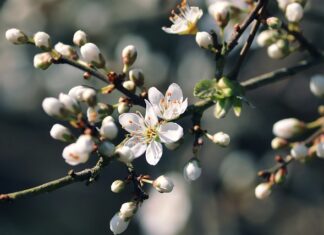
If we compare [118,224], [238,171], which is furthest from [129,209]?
[238,171]

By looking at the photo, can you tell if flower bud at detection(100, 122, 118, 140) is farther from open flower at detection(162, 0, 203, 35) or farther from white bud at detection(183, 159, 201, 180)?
open flower at detection(162, 0, 203, 35)

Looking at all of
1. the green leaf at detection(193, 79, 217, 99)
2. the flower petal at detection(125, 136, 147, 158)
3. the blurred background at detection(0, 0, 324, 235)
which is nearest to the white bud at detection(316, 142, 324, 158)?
the green leaf at detection(193, 79, 217, 99)

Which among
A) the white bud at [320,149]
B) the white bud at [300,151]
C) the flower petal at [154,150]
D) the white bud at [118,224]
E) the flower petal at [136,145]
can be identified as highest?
the flower petal at [136,145]

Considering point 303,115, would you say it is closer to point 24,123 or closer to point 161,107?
point 24,123

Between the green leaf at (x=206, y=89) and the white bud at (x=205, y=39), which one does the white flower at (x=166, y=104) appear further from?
the white bud at (x=205, y=39)

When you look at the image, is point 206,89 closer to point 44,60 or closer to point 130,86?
point 130,86

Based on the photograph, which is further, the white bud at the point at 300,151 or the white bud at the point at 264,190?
the white bud at the point at 264,190

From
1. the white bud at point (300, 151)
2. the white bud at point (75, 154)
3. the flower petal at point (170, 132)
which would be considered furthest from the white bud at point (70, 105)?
the white bud at point (300, 151)
